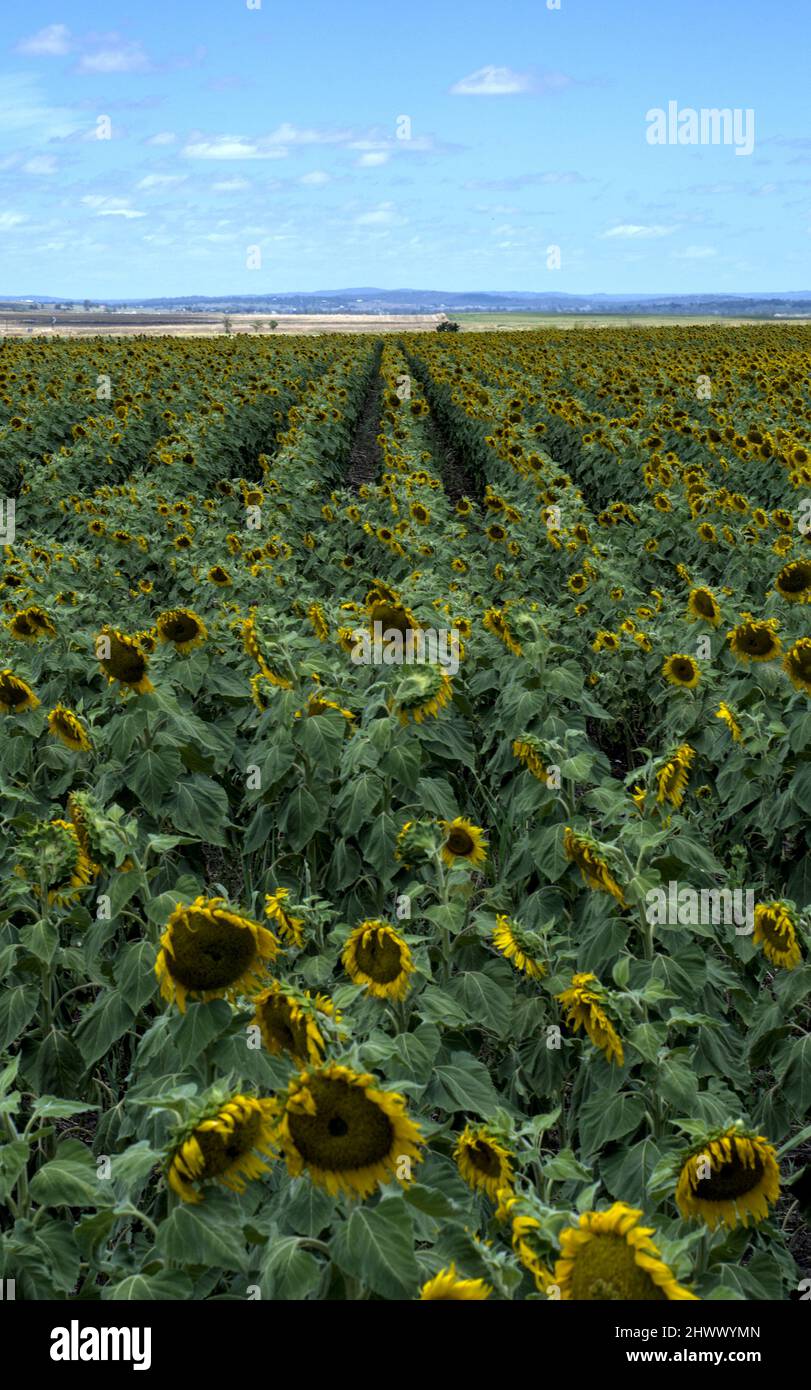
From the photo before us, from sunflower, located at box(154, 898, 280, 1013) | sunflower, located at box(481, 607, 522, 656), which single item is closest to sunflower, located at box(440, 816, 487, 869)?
sunflower, located at box(154, 898, 280, 1013)

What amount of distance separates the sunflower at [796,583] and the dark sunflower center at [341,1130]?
570 centimetres

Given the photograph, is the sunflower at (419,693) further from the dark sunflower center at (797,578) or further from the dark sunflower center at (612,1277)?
the dark sunflower center at (797,578)

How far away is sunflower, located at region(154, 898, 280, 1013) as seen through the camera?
107 inches

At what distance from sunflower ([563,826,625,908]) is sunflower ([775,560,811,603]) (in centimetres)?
395

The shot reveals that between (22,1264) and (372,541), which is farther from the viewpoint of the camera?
(372,541)

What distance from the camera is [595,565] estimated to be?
9.18 m

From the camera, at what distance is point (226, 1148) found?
2.19 meters

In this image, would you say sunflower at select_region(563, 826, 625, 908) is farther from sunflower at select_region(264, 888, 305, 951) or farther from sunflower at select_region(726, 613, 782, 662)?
sunflower at select_region(726, 613, 782, 662)

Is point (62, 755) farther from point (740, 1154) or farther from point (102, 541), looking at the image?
point (102, 541)

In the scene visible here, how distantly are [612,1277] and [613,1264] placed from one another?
19mm

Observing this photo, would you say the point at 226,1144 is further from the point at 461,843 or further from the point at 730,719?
the point at 730,719

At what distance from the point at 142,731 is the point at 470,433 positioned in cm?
1759

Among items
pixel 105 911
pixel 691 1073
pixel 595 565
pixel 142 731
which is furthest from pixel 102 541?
pixel 691 1073

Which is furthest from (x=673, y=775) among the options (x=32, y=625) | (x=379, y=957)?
(x=32, y=625)
